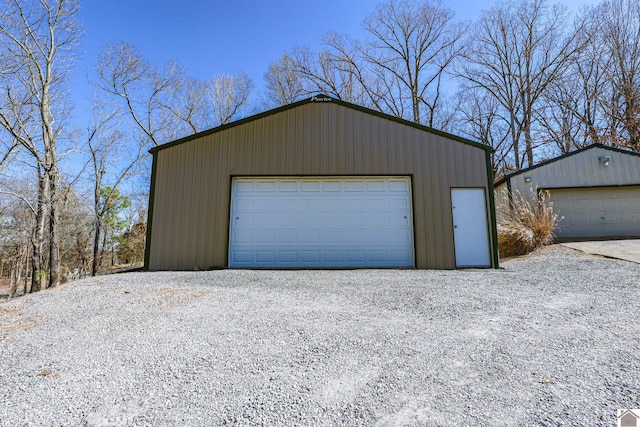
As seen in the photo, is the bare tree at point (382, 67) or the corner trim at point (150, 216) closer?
the corner trim at point (150, 216)

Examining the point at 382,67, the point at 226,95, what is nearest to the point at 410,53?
the point at 382,67

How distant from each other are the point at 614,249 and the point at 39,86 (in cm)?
1759

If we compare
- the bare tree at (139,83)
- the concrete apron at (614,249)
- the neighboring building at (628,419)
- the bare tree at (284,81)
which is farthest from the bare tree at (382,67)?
the neighboring building at (628,419)

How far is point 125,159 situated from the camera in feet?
51.0

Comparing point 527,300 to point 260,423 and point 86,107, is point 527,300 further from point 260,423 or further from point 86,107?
point 86,107

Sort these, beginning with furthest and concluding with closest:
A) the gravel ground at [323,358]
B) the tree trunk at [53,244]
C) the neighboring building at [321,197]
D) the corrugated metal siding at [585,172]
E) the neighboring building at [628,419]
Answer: the tree trunk at [53,244]
the corrugated metal siding at [585,172]
the neighboring building at [321,197]
the gravel ground at [323,358]
the neighboring building at [628,419]

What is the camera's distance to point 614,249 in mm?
7184

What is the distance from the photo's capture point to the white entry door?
643cm

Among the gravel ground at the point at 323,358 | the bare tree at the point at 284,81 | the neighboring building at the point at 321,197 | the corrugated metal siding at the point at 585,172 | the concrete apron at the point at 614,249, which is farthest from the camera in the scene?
the bare tree at the point at 284,81

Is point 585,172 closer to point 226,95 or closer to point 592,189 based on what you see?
point 592,189

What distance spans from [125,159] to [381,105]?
14.5 meters

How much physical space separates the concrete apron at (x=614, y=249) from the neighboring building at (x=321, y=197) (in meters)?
2.57

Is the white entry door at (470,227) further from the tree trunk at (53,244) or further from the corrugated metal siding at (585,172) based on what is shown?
the tree trunk at (53,244)

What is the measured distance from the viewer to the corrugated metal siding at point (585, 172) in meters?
9.75
